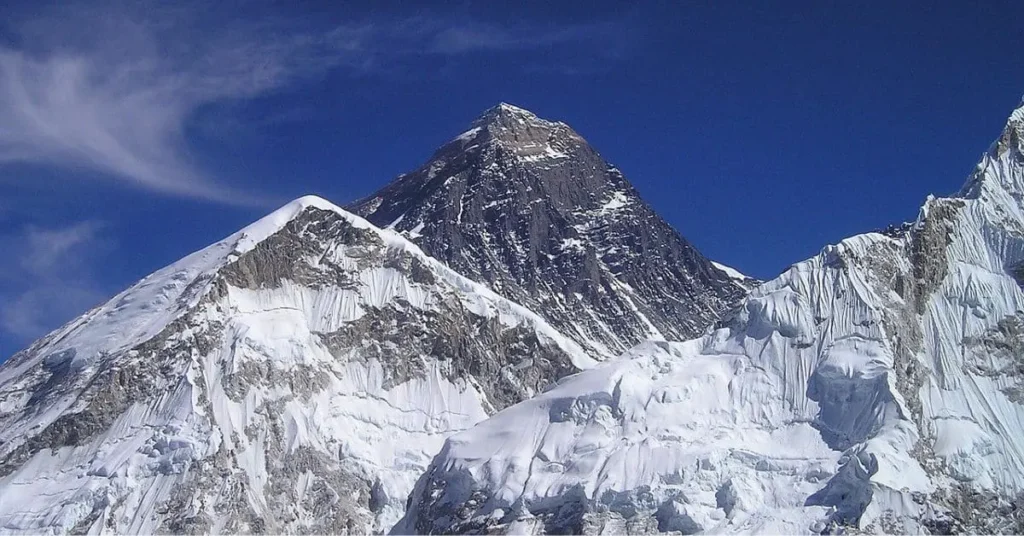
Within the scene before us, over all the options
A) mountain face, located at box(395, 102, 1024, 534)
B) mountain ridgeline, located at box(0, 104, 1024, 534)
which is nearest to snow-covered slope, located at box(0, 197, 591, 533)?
mountain ridgeline, located at box(0, 104, 1024, 534)

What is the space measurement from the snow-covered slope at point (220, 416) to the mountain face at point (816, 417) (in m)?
24.7

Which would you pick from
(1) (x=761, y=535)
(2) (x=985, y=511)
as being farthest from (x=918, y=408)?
(1) (x=761, y=535)

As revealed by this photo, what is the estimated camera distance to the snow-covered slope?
547 ft

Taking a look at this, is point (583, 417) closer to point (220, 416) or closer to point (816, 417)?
point (816, 417)

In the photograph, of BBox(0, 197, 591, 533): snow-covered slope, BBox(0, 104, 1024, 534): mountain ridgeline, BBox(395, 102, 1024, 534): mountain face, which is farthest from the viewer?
BBox(0, 197, 591, 533): snow-covered slope

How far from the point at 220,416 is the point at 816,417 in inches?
2703

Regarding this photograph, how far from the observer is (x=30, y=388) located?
622ft

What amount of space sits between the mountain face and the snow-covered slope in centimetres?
2465

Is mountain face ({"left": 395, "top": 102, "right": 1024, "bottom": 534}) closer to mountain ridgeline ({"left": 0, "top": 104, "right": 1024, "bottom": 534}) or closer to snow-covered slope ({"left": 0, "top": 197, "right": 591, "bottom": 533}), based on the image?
mountain ridgeline ({"left": 0, "top": 104, "right": 1024, "bottom": 534})

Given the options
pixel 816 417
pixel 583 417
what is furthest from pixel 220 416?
pixel 816 417

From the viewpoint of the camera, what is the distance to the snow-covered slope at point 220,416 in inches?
6565

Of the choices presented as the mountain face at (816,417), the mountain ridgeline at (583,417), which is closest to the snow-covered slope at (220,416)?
the mountain ridgeline at (583,417)

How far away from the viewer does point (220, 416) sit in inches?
6949

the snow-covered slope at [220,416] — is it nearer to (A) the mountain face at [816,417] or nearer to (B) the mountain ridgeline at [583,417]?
(B) the mountain ridgeline at [583,417]
